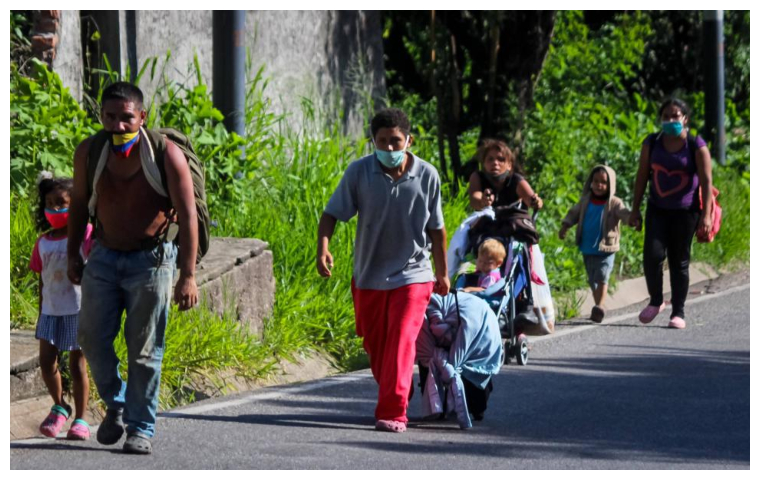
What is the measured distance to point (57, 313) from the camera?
716cm

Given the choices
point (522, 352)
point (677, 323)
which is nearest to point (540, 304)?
point (522, 352)

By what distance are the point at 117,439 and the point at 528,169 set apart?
9156 millimetres

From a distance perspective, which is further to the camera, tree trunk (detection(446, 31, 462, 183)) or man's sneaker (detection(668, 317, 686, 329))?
tree trunk (detection(446, 31, 462, 183))

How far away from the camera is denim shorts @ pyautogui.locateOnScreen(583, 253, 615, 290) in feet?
40.2

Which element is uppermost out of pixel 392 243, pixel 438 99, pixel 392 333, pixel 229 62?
pixel 229 62

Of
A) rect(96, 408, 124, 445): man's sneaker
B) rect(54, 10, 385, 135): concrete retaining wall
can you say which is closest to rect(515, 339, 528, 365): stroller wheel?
rect(96, 408, 124, 445): man's sneaker

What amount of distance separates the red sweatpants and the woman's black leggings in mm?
4096

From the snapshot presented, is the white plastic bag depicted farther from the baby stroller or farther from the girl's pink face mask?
the girl's pink face mask

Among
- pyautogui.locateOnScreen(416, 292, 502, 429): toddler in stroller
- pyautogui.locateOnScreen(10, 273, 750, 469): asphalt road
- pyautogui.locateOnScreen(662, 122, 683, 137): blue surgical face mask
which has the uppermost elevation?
pyautogui.locateOnScreen(662, 122, 683, 137): blue surgical face mask

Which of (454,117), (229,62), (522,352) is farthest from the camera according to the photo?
(454,117)

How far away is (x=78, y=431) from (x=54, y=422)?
0.12m

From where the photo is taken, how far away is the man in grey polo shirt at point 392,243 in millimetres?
7566

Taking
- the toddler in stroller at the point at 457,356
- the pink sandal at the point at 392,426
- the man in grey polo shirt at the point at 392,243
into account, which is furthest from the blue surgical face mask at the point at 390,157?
the pink sandal at the point at 392,426

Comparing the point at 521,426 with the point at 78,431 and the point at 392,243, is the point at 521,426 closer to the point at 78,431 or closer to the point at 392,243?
the point at 392,243
